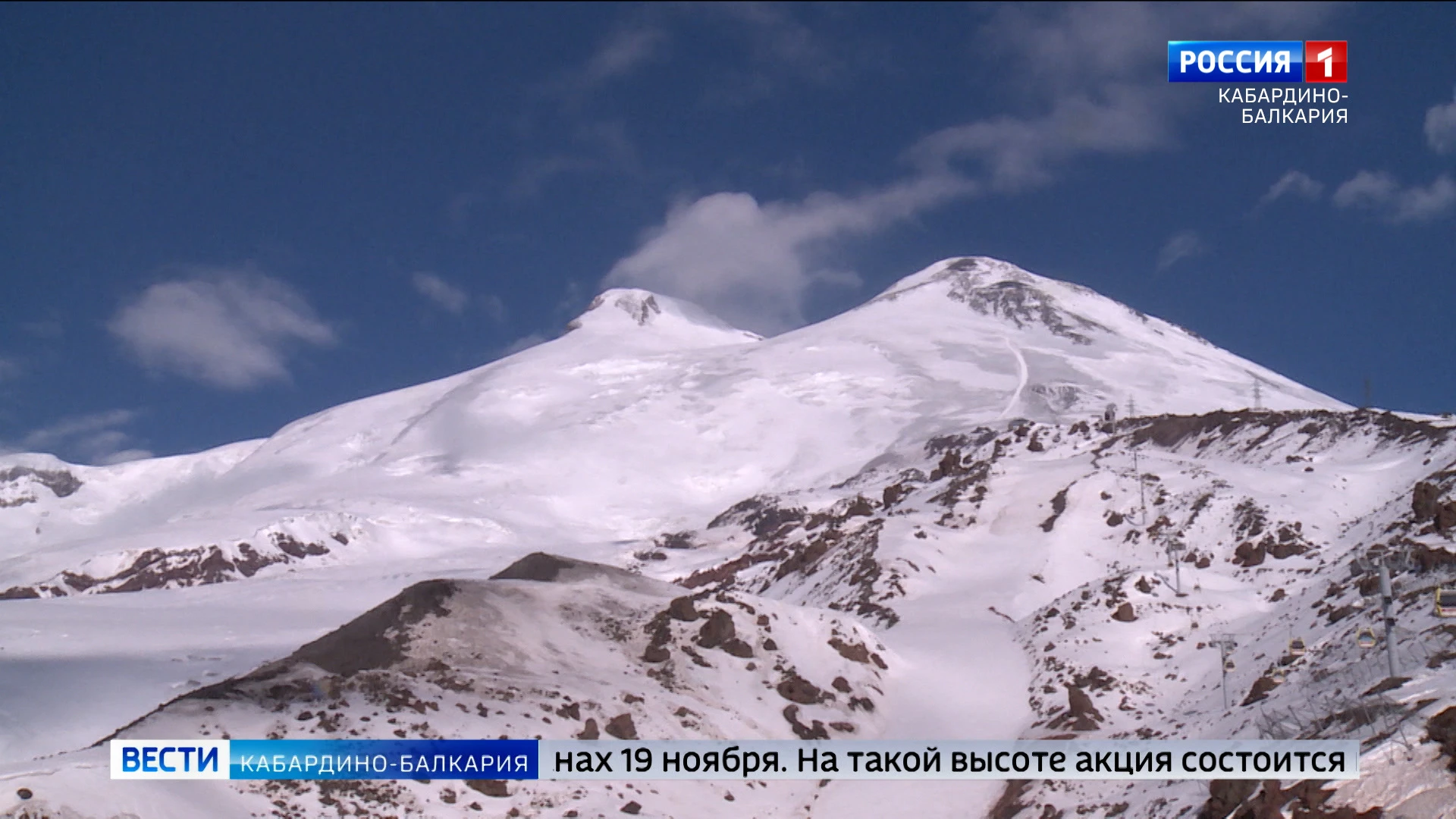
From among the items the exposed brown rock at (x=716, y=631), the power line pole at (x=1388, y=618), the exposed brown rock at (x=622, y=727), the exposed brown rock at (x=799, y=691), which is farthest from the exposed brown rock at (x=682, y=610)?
the power line pole at (x=1388, y=618)

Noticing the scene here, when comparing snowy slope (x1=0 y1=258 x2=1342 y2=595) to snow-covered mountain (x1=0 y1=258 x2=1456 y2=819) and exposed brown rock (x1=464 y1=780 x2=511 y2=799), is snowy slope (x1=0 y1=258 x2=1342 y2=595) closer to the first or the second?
snow-covered mountain (x1=0 y1=258 x2=1456 y2=819)

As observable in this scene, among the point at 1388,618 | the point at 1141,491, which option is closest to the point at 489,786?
the point at 1388,618

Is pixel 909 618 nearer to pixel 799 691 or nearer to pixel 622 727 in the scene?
pixel 799 691

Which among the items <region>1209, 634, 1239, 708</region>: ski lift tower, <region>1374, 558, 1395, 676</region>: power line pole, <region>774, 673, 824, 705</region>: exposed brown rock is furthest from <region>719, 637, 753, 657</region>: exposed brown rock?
<region>1374, 558, 1395, 676</region>: power line pole

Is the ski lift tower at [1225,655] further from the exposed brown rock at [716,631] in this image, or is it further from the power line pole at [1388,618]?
the exposed brown rock at [716,631]

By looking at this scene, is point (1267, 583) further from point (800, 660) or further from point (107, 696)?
point (107, 696)

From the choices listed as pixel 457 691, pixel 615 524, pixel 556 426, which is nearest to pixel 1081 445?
pixel 457 691
